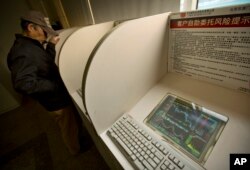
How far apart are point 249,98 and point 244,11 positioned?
1.23 ft

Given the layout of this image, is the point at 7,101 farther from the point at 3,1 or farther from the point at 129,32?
the point at 129,32

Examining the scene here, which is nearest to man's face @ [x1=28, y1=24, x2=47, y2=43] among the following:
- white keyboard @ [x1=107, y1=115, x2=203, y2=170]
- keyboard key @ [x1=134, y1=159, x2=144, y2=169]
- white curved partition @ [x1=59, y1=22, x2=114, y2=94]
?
white curved partition @ [x1=59, y1=22, x2=114, y2=94]

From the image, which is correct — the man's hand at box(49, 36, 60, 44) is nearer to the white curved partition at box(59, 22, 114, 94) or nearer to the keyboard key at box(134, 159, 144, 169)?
the white curved partition at box(59, 22, 114, 94)

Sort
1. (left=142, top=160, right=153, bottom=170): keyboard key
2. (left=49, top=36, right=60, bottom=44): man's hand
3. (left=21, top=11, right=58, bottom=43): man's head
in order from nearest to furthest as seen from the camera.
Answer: (left=142, top=160, right=153, bottom=170): keyboard key
(left=21, top=11, right=58, bottom=43): man's head
(left=49, top=36, right=60, bottom=44): man's hand

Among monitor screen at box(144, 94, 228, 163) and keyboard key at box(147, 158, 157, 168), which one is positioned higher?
monitor screen at box(144, 94, 228, 163)

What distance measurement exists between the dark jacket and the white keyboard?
29.3 inches

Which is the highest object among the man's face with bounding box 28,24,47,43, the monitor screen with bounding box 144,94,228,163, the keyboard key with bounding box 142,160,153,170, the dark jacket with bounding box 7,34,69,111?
the monitor screen with bounding box 144,94,228,163

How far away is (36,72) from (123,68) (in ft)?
2.71

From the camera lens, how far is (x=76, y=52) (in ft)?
3.31

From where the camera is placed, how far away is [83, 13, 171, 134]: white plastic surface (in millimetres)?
514

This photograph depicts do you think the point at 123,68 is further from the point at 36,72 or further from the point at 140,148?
the point at 36,72

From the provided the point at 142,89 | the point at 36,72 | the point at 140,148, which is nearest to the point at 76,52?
the point at 36,72

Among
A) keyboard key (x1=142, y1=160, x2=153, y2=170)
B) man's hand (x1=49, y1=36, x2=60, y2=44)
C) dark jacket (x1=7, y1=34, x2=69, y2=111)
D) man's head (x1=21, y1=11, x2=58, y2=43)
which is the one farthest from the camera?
man's hand (x1=49, y1=36, x2=60, y2=44)

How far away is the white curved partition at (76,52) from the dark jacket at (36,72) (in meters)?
0.20
